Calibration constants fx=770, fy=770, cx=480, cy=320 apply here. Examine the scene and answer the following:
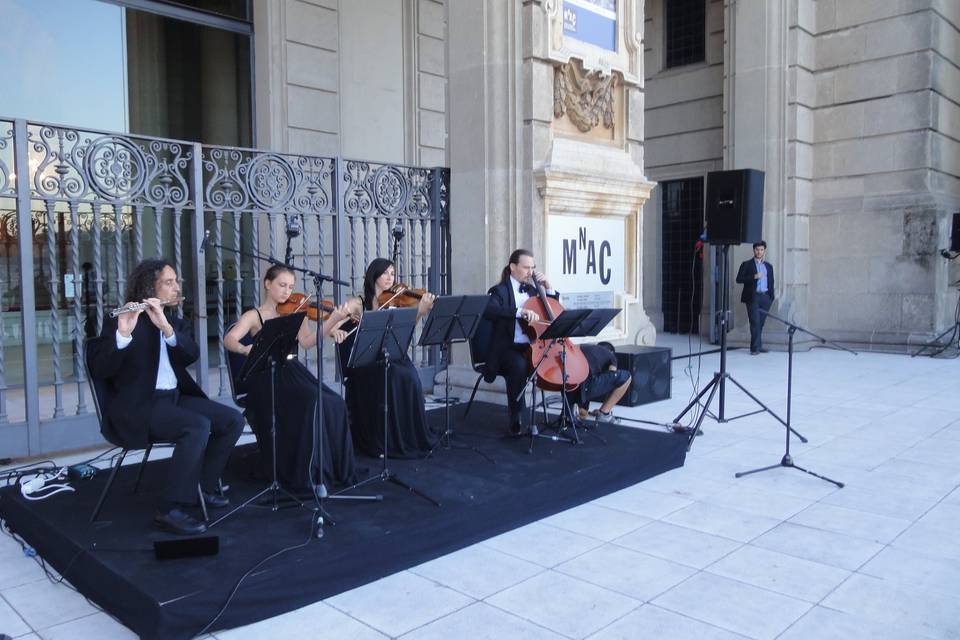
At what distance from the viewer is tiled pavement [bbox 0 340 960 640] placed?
3.24 metres

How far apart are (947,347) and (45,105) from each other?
12.8 m

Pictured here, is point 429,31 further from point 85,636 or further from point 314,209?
point 85,636

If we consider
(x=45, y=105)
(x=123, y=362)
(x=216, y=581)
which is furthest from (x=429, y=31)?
(x=216, y=581)

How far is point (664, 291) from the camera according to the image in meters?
15.8

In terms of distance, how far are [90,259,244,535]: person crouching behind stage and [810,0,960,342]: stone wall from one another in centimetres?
1162

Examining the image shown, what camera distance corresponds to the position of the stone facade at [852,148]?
12.2 meters

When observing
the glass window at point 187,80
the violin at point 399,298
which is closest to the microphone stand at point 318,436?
the violin at point 399,298

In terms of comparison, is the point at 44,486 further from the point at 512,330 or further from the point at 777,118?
the point at 777,118

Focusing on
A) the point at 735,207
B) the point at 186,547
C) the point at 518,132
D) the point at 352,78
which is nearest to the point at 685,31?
the point at 352,78

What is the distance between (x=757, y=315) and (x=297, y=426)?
9.64 meters

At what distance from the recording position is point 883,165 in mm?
12531

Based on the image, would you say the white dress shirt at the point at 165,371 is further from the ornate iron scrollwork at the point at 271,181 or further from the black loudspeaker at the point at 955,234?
the black loudspeaker at the point at 955,234

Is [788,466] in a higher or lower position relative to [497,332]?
lower

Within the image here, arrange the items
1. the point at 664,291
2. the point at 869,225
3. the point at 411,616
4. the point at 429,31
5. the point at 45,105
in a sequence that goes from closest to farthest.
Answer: the point at 411,616 < the point at 45,105 < the point at 429,31 < the point at 869,225 < the point at 664,291
